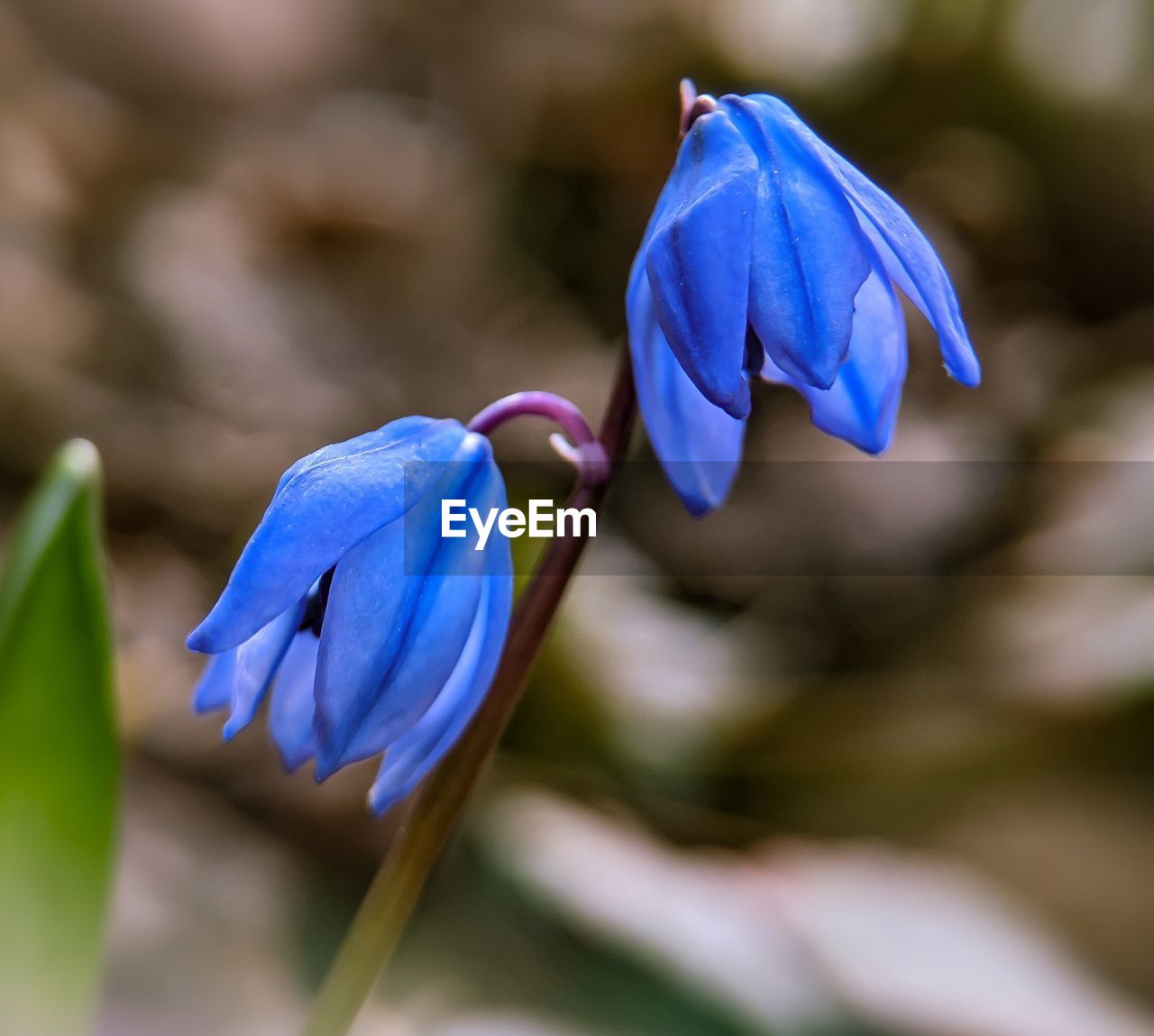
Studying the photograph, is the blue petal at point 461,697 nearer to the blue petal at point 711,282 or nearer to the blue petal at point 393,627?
the blue petal at point 393,627

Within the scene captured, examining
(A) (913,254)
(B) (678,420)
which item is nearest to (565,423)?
(B) (678,420)

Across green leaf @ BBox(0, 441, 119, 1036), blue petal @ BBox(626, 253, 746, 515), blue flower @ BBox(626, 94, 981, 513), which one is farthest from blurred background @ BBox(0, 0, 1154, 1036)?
blue flower @ BBox(626, 94, 981, 513)

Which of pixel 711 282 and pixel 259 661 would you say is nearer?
pixel 711 282

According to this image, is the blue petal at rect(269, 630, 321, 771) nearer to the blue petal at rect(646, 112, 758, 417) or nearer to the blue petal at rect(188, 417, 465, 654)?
the blue petal at rect(188, 417, 465, 654)

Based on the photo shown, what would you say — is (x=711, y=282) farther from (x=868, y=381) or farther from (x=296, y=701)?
(x=296, y=701)

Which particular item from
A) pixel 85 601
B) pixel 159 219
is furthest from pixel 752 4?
pixel 85 601
